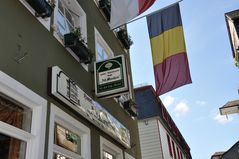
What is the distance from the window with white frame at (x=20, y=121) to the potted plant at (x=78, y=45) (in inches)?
68.3

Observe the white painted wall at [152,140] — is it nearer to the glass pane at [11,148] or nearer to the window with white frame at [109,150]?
the window with white frame at [109,150]

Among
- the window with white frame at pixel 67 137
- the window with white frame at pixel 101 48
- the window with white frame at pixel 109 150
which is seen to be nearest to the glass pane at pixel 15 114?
the window with white frame at pixel 67 137

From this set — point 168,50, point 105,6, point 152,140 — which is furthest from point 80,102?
point 152,140

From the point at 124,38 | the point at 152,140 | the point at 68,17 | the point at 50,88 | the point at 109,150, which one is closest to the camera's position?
the point at 50,88

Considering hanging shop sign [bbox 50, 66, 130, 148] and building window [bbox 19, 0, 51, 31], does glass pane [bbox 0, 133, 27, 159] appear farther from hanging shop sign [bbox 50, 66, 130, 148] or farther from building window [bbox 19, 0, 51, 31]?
building window [bbox 19, 0, 51, 31]

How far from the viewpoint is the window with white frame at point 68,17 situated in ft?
21.5

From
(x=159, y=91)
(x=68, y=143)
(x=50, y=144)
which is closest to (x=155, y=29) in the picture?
(x=159, y=91)

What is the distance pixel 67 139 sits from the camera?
5906 mm

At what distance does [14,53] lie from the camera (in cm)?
460

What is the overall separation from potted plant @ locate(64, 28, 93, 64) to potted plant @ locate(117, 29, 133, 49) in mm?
3857

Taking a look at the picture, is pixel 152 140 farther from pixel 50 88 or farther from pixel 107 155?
pixel 50 88

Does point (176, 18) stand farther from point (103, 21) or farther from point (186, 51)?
point (103, 21)

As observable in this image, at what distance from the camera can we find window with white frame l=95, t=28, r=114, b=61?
28.2 ft

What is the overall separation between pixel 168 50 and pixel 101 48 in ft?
7.10
